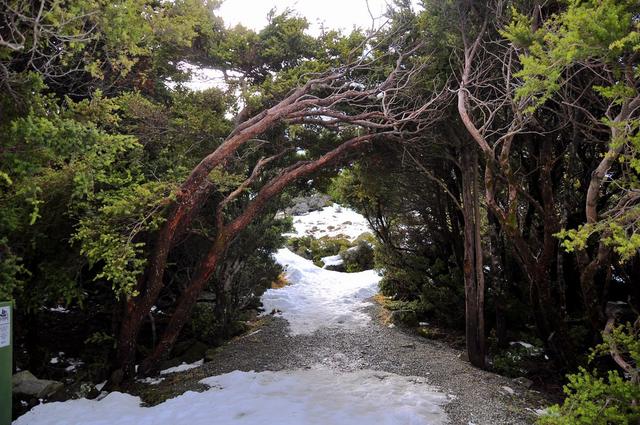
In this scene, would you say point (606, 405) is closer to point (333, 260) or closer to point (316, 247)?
point (333, 260)

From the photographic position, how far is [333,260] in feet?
60.4

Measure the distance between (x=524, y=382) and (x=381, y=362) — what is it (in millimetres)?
2241

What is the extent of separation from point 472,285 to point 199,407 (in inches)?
194

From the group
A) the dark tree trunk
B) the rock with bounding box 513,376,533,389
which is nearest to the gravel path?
the rock with bounding box 513,376,533,389

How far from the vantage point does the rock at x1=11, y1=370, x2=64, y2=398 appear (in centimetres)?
506

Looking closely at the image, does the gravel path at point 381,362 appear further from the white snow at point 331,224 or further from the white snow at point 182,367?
the white snow at point 331,224

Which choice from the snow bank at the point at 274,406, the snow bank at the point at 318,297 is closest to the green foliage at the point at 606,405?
the snow bank at the point at 274,406

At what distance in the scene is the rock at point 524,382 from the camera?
18.9 feet

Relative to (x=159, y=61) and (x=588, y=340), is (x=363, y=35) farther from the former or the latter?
(x=588, y=340)

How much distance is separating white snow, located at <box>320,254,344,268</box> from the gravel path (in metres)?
8.30

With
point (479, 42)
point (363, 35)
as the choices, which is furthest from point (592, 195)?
point (363, 35)

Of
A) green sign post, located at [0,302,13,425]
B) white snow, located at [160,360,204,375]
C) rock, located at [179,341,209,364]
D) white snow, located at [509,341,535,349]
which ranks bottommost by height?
white snow, located at [509,341,535,349]

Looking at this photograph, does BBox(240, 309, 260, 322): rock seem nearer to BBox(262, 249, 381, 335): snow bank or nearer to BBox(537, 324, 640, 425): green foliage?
BBox(262, 249, 381, 335): snow bank

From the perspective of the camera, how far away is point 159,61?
23.4 feet
